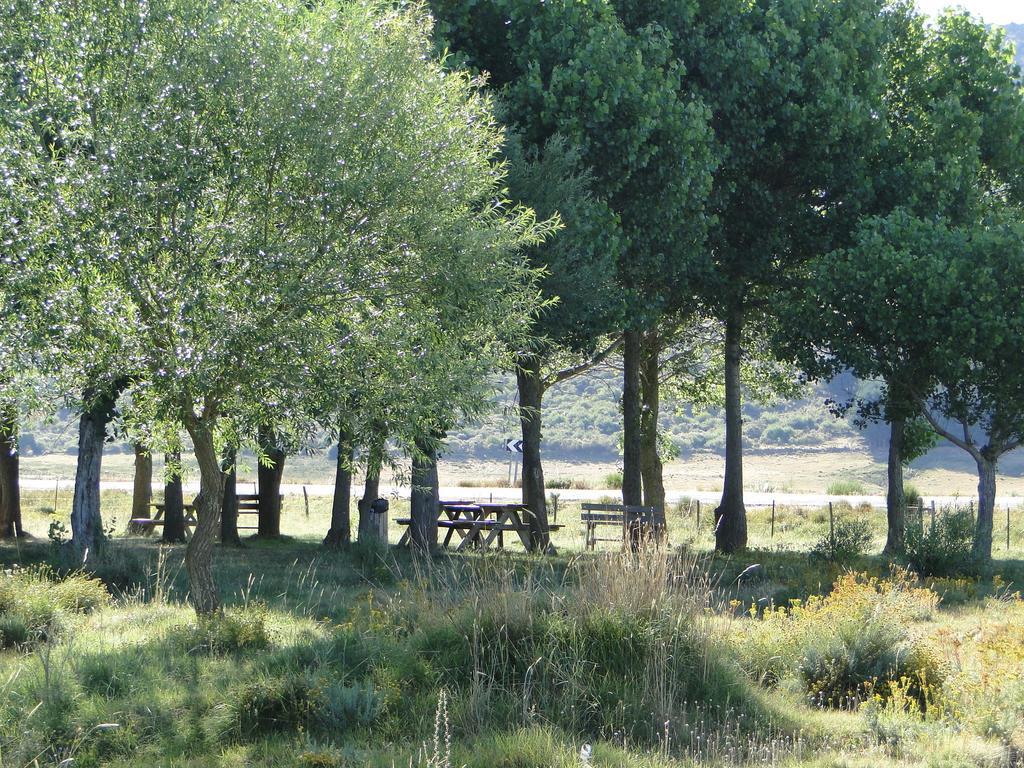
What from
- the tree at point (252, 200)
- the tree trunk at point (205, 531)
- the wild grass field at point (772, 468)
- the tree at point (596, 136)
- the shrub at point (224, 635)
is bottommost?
the wild grass field at point (772, 468)

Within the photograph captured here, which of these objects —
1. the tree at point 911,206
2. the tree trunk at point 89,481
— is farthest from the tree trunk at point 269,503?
the tree at point 911,206

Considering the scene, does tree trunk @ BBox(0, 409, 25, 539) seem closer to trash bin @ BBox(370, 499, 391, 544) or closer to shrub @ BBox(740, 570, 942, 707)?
trash bin @ BBox(370, 499, 391, 544)

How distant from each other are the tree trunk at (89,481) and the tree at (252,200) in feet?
15.5

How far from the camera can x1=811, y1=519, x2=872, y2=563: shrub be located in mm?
18531

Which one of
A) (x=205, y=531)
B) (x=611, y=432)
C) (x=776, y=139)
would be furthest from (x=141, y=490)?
(x=611, y=432)

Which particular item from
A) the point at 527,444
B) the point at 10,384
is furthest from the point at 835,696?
the point at 527,444

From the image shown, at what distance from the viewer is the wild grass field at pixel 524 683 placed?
22.7ft

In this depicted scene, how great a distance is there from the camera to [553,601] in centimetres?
862

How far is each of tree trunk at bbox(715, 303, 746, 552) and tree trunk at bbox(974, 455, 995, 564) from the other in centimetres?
457

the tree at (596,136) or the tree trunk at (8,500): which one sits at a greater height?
the tree at (596,136)

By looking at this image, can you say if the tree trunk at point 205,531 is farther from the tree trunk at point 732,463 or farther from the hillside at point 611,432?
the hillside at point 611,432

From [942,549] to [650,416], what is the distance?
11239 mm

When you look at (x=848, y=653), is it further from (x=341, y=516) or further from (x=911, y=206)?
(x=911, y=206)

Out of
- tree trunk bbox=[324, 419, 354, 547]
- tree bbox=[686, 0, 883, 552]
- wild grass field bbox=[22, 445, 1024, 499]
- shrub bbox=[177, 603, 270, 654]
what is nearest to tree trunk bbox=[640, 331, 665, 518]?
tree bbox=[686, 0, 883, 552]
